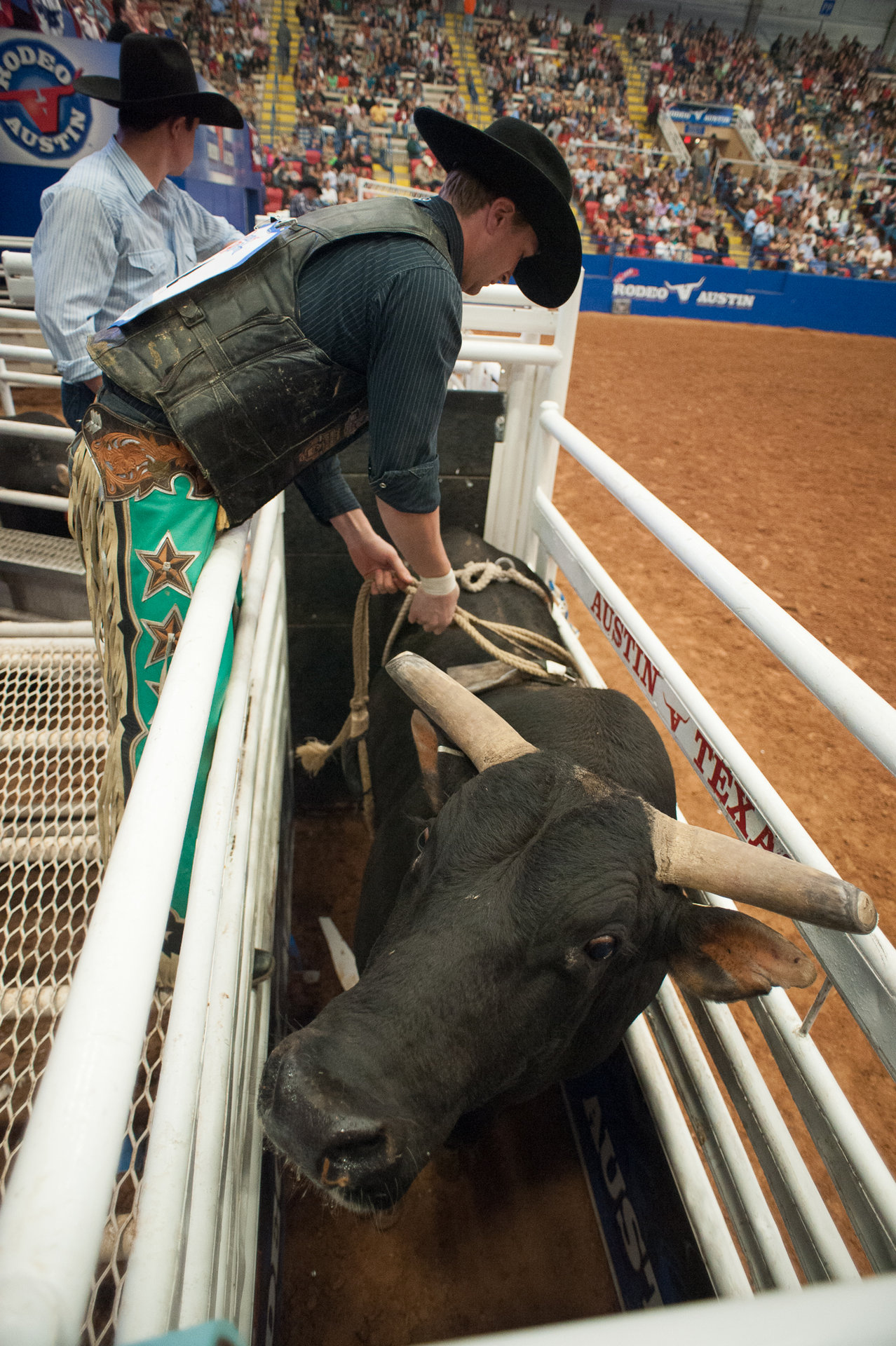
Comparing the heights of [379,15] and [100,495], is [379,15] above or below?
above

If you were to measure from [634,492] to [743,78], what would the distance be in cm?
3774

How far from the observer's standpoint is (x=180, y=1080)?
2.97 feet

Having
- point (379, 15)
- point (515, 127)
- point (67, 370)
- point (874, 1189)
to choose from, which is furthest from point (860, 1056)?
point (379, 15)

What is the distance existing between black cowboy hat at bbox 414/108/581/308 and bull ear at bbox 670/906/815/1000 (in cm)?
155

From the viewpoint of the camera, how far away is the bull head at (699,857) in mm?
1150

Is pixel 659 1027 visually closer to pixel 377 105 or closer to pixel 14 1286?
pixel 14 1286

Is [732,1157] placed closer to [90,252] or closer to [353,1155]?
[353,1155]

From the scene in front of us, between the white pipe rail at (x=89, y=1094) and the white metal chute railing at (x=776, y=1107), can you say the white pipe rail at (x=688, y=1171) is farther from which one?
the white pipe rail at (x=89, y=1094)

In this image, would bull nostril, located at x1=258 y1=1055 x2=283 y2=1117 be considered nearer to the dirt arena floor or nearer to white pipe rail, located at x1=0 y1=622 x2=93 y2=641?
the dirt arena floor

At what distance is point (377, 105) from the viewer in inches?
894

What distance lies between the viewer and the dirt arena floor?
6.57ft

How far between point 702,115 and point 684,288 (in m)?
14.9

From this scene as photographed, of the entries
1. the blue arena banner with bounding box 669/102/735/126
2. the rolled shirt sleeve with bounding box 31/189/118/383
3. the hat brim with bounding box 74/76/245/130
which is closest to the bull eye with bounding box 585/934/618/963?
the rolled shirt sleeve with bounding box 31/189/118/383

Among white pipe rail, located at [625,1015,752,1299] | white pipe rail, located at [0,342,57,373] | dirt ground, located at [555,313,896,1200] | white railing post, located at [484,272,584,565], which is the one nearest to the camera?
white pipe rail, located at [625,1015,752,1299]
